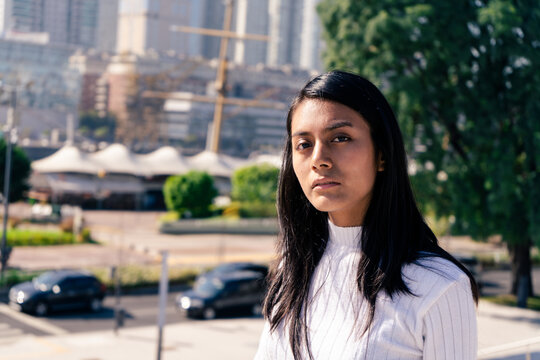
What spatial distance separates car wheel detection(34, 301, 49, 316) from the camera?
18.1 metres

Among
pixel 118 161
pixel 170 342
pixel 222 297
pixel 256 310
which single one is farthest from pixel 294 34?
pixel 170 342

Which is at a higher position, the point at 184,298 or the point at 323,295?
the point at 323,295

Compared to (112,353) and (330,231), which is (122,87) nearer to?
(112,353)

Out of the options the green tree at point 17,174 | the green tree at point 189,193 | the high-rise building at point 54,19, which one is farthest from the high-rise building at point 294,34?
the green tree at point 17,174

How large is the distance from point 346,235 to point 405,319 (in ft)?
1.12

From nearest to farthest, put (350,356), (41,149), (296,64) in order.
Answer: (350,356) < (41,149) < (296,64)

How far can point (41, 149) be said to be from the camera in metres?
61.5

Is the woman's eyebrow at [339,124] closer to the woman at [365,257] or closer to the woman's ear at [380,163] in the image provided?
the woman at [365,257]

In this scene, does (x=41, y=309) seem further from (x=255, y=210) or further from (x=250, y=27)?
(x=250, y=27)

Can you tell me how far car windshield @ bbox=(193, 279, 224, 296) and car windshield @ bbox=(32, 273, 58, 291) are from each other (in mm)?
3995

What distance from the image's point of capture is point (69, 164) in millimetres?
43594

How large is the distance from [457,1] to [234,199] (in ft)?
85.0

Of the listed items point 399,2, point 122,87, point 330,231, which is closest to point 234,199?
point 399,2

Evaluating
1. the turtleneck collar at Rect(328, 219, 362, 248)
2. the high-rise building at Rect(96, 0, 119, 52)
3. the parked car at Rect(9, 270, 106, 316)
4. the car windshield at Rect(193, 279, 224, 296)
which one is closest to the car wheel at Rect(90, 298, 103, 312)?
the parked car at Rect(9, 270, 106, 316)
